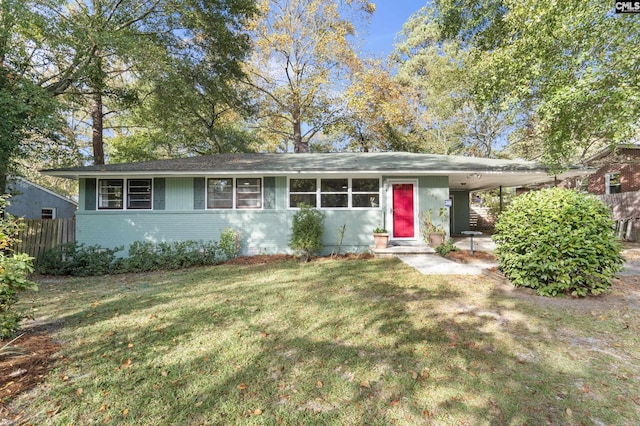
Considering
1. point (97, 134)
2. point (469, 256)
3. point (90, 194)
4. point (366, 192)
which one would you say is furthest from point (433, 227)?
point (97, 134)

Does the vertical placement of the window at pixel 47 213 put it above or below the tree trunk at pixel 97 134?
below

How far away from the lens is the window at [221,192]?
9.66 meters

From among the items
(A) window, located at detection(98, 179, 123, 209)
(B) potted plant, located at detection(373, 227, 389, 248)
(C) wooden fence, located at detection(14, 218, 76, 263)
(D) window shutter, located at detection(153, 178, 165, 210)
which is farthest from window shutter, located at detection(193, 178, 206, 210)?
(B) potted plant, located at detection(373, 227, 389, 248)

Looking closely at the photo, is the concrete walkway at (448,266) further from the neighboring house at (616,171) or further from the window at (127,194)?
the neighboring house at (616,171)

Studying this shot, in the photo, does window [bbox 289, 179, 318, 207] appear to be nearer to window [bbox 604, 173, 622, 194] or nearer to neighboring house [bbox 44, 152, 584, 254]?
neighboring house [bbox 44, 152, 584, 254]

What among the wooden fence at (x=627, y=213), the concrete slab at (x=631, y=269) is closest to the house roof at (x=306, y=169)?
the concrete slab at (x=631, y=269)

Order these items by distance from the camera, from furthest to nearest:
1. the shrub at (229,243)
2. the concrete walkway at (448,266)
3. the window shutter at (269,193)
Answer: the window shutter at (269,193), the shrub at (229,243), the concrete walkway at (448,266)

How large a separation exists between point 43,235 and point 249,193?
604cm

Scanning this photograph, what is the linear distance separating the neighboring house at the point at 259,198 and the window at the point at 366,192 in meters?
0.03

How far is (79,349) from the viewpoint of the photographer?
3252mm

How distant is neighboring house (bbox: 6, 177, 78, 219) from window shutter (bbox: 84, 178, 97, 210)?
770 cm

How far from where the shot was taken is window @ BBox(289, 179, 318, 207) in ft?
32.0

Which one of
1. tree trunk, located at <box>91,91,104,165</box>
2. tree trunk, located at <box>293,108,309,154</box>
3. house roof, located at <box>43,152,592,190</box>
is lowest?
house roof, located at <box>43,152,592,190</box>

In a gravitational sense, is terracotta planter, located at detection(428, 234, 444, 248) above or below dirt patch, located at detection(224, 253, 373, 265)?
above
